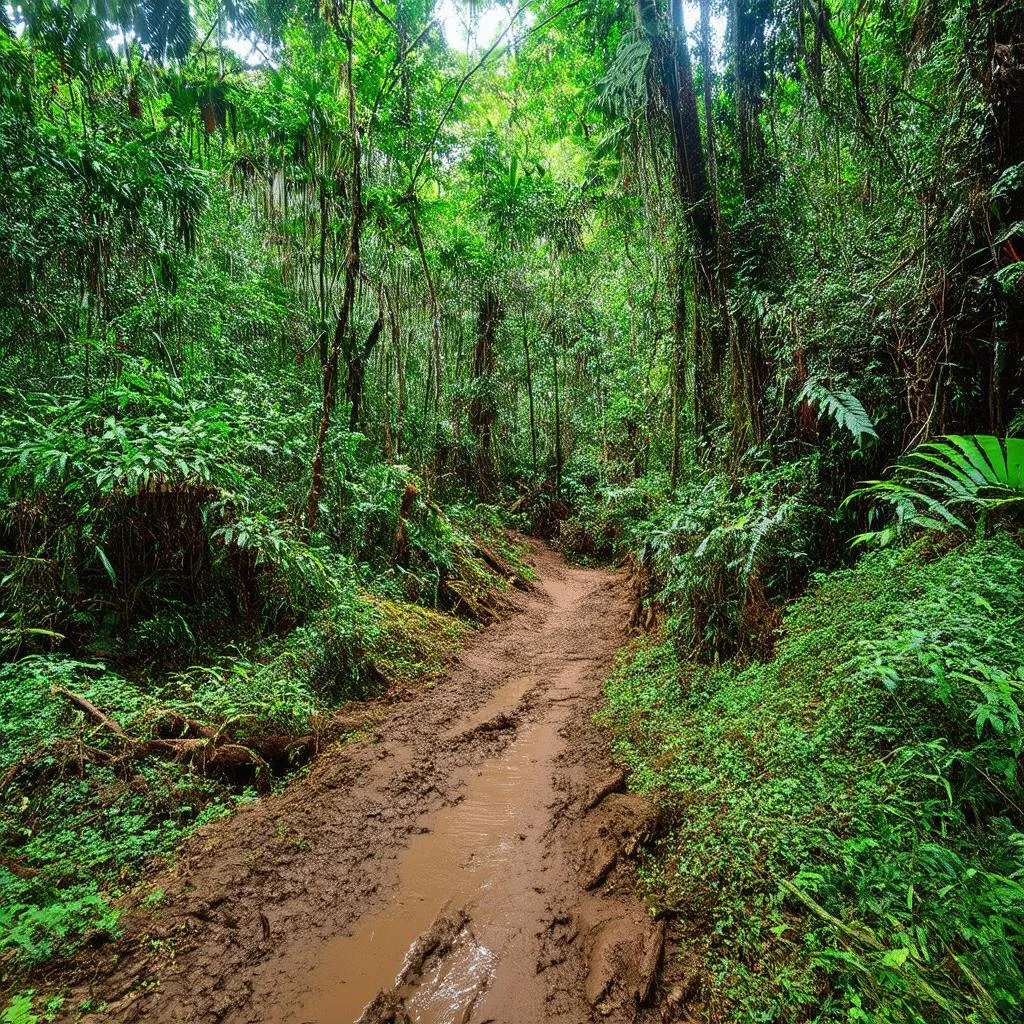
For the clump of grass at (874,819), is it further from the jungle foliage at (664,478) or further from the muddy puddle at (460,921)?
the muddy puddle at (460,921)

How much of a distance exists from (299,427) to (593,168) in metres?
7.81

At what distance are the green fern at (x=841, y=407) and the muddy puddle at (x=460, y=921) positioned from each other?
12.1 feet

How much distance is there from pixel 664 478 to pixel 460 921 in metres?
8.01

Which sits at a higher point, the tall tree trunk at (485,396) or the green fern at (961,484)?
the tall tree trunk at (485,396)

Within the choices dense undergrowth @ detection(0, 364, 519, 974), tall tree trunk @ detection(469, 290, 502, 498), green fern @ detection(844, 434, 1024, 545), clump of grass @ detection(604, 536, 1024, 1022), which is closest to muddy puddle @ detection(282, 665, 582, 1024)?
clump of grass @ detection(604, 536, 1024, 1022)

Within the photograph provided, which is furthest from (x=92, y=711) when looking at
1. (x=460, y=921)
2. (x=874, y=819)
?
(x=874, y=819)

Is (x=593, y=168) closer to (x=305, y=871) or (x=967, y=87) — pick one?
(x=967, y=87)

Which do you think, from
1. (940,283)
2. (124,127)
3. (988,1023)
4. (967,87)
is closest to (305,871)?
(988,1023)

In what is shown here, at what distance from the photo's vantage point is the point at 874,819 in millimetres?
2367

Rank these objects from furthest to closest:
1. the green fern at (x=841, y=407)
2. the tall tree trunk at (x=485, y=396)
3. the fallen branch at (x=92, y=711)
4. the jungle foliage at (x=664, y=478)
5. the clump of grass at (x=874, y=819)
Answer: the tall tree trunk at (x=485, y=396) < the green fern at (x=841, y=407) < the fallen branch at (x=92, y=711) < the jungle foliage at (x=664, y=478) < the clump of grass at (x=874, y=819)

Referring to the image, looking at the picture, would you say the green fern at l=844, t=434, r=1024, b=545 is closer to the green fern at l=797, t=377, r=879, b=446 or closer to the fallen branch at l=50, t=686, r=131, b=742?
the green fern at l=797, t=377, r=879, b=446

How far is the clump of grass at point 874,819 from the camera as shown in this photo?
1.86 meters

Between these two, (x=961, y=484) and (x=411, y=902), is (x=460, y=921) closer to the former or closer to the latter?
(x=411, y=902)

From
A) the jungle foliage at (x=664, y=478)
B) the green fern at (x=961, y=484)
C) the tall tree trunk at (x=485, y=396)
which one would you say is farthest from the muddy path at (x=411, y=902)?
the tall tree trunk at (x=485, y=396)
